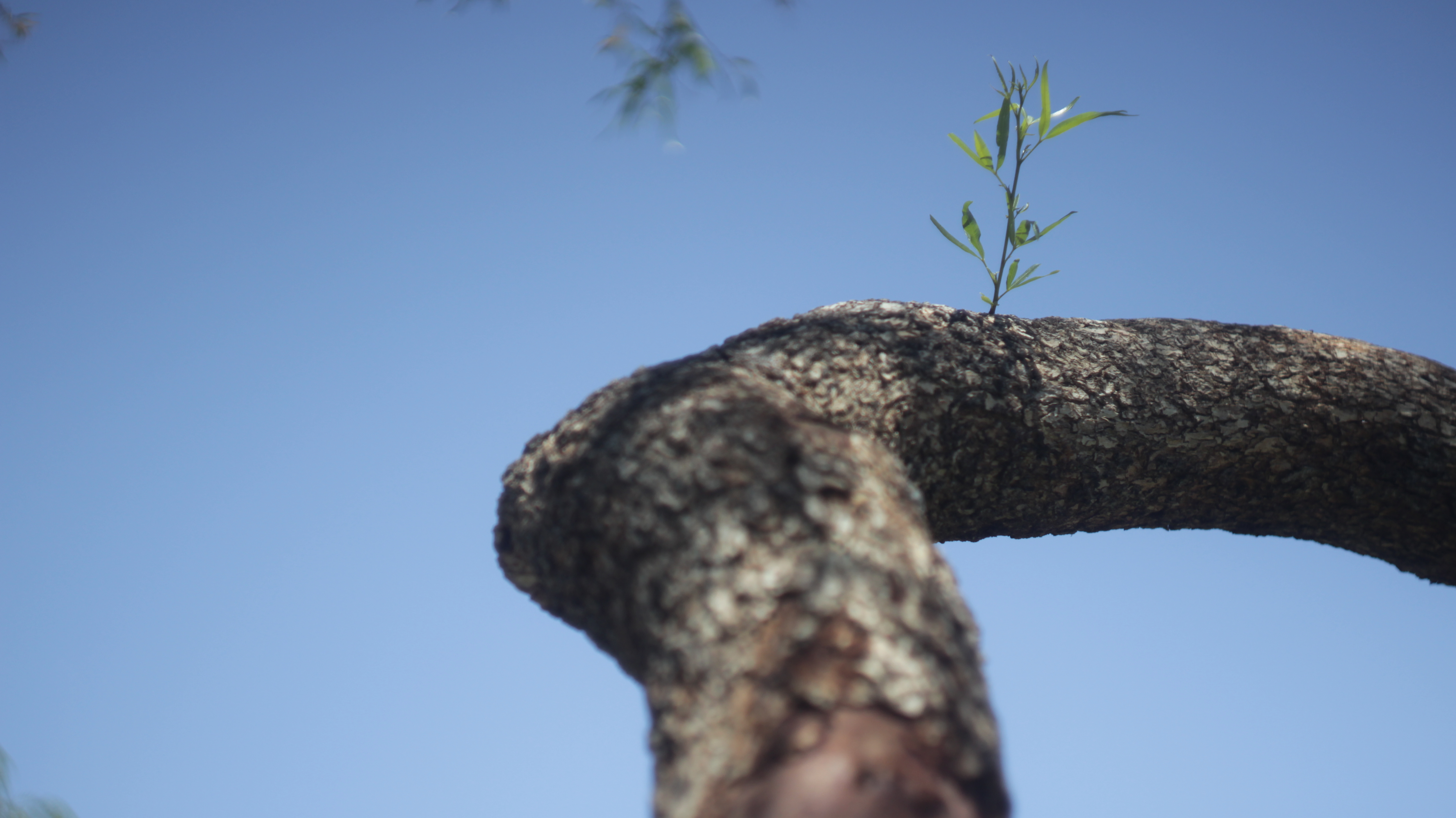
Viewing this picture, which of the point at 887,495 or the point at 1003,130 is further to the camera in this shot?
the point at 1003,130

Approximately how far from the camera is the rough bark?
99 cm

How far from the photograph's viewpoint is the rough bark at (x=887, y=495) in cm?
99

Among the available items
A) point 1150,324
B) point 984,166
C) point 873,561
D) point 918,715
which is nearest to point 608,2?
point 984,166

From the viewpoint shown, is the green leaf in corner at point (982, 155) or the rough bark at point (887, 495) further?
the green leaf in corner at point (982, 155)

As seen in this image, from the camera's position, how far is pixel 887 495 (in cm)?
129

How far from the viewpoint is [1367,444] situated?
1.80 meters

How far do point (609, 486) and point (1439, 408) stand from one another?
1.85 meters

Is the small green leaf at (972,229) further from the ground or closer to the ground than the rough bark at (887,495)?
further from the ground

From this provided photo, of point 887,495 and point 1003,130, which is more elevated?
point 1003,130

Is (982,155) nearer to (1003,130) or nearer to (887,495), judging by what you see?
(1003,130)

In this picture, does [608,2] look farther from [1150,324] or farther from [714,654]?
[714,654]

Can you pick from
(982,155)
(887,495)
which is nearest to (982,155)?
(982,155)

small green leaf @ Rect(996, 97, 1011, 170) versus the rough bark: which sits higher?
small green leaf @ Rect(996, 97, 1011, 170)

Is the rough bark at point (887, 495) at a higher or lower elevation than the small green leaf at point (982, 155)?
lower
